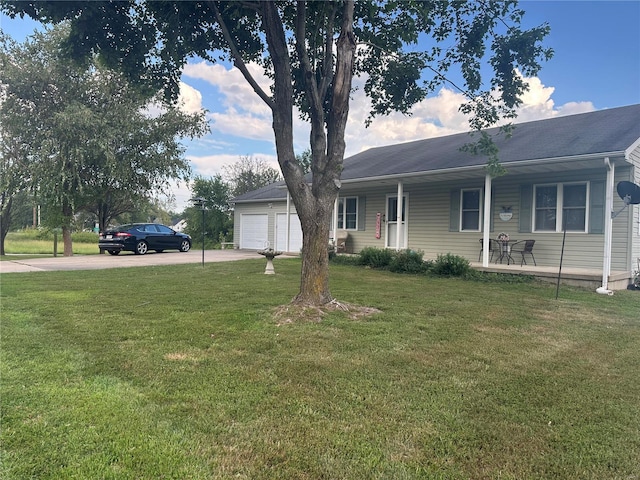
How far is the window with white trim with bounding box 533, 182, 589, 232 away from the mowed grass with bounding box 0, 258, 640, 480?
15.5 feet

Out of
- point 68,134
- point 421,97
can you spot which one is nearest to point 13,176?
point 68,134

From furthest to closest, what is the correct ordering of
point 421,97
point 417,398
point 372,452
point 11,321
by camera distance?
point 421,97, point 11,321, point 417,398, point 372,452

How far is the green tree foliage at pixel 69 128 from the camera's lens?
51.1 ft

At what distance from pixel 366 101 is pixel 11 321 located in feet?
24.5

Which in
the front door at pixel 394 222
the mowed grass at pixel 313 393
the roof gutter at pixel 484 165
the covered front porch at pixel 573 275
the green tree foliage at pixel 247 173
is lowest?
the mowed grass at pixel 313 393

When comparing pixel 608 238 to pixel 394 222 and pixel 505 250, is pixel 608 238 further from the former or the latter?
pixel 394 222

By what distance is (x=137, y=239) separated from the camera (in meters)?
16.2

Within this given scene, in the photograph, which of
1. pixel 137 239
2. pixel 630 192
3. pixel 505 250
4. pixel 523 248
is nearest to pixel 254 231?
pixel 137 239

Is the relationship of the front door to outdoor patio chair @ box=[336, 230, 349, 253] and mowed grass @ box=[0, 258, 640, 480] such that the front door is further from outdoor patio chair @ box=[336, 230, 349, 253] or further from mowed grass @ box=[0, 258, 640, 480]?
mowed grass @ box=[0, 258, 640, 480]

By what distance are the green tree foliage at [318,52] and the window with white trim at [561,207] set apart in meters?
3.17

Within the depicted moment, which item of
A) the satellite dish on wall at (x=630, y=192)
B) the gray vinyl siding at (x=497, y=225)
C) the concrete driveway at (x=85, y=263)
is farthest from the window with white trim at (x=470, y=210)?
the concrete driveway at (x=85, y=263)

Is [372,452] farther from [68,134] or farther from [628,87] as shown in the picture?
[68,134]

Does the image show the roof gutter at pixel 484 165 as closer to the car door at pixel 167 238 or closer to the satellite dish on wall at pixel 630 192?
the satellite dish on wall at pixel 630 192

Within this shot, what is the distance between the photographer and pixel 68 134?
15625mm
